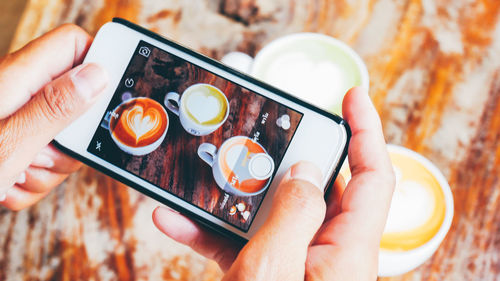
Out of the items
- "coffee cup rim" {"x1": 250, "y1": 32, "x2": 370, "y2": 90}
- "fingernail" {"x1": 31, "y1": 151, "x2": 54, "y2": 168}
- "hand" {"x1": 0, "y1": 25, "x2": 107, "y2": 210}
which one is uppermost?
"coffee cup rim" {"x1": 250, "y1": 32, "x2": 370, "y2": 90}

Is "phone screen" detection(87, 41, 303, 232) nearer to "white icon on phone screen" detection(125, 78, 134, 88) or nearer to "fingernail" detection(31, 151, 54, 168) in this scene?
"white icon on phone screen" detection(125, 78, 134, 88)

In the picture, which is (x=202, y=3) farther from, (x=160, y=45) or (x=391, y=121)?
(x=391, y=121)

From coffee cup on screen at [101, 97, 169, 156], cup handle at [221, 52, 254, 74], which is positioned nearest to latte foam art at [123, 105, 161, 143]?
coffee cup on screen at [101, 97, 169, 156]

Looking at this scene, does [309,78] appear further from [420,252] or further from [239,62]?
[420,252]

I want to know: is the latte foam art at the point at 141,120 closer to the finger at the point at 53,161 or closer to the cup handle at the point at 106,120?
the cup handle at the point at 106,120

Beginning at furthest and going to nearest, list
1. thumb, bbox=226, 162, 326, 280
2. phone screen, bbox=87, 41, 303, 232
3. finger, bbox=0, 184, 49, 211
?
finger, bbox=0, 184, 49, 211 < phone screen, bbox=87, 41, 303, 232 < thumb, bbox=226, 162, 326, 280

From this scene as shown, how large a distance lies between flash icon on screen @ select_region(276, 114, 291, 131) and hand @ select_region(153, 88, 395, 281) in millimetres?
48

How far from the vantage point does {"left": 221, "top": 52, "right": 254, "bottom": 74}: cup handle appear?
45 centimetres

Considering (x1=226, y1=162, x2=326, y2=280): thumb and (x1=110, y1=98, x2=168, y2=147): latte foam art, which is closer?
(x1=226, y1=162, x2=326, y2=280): thumb

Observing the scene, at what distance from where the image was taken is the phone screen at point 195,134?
401 mm

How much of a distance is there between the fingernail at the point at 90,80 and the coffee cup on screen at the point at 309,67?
0.14 m

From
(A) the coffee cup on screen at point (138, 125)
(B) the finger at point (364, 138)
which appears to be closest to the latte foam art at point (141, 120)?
(A) the coffee cup on screen at point (138, 125)

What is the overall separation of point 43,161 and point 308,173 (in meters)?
0.36

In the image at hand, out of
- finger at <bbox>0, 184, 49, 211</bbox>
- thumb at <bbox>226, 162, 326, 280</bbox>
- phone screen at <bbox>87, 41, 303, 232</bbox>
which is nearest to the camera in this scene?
thumb at <bbox>226, 162, 326, 280</bbox>
